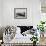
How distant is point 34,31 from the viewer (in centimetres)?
543

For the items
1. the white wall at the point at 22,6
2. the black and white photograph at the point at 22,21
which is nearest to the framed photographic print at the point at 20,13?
the black and white photograph at the point at 22,21

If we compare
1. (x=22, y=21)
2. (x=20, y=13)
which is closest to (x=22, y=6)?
(x=20, y=13)

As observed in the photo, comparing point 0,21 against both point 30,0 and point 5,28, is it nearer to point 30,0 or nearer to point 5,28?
point 5,28

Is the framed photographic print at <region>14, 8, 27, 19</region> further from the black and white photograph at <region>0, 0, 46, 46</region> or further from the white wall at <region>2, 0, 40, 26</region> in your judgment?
the white wall at <region>2, 0, 40, 26</region>

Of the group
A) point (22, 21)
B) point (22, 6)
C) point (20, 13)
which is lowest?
point (22, 21)

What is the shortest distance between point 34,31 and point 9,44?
125 cm

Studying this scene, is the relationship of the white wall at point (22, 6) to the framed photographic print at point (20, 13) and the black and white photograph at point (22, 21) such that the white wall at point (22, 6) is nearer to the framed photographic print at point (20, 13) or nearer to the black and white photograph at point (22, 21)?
the black and white photograph at point (22, 21)

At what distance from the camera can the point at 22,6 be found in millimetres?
5512

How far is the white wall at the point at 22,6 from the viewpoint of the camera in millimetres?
5469

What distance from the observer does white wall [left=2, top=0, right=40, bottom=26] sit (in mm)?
5469

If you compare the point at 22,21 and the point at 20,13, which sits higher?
the point at 20,13

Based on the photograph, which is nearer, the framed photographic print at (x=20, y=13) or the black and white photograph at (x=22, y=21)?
the black and white photograph at (x=22, y=21)

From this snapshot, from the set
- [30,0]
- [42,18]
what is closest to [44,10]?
[42,18]

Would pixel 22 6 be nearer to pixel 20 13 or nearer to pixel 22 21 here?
pixel 20 13
